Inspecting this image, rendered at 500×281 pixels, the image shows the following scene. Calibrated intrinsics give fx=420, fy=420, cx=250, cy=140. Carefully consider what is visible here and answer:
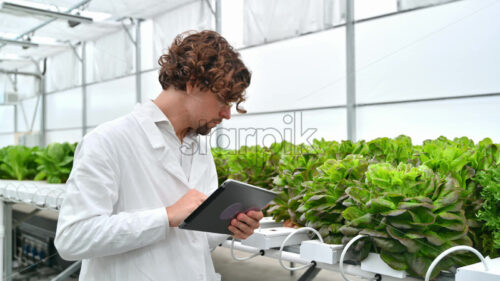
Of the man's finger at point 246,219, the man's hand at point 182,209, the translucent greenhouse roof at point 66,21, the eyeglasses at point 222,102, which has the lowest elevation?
the man's finger at point 246,219

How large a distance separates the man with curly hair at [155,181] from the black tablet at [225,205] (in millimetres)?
23

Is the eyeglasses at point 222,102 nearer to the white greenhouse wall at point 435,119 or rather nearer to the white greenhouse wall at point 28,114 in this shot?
the white greenhouse wall at point 435,119

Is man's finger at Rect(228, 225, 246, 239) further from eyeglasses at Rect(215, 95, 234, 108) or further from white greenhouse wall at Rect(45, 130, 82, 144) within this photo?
white greenhouse wall at Rect(45, 130, 82, 144)

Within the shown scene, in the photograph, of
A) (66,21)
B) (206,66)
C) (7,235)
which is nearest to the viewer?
(206,66)

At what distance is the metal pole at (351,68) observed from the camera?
4629 millimetres

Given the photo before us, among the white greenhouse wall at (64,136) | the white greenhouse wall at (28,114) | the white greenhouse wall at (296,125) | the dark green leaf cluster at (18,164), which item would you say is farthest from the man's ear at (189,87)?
the white greenhouse wall at (28,114)

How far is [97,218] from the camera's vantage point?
2.57 feet

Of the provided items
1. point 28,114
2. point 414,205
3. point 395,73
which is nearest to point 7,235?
point 414,205

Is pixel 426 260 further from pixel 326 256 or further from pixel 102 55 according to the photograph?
pixel 102 55

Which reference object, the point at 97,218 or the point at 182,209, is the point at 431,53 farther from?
the point at 97,218

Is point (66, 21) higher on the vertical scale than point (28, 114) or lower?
higher

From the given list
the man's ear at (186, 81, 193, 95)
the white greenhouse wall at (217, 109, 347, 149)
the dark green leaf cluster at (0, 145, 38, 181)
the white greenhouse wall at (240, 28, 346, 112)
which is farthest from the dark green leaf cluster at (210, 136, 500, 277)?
the white greenhouse wall at (240, 28, 346, 112)

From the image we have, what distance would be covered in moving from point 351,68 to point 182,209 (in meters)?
4.12

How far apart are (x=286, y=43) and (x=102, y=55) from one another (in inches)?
201
